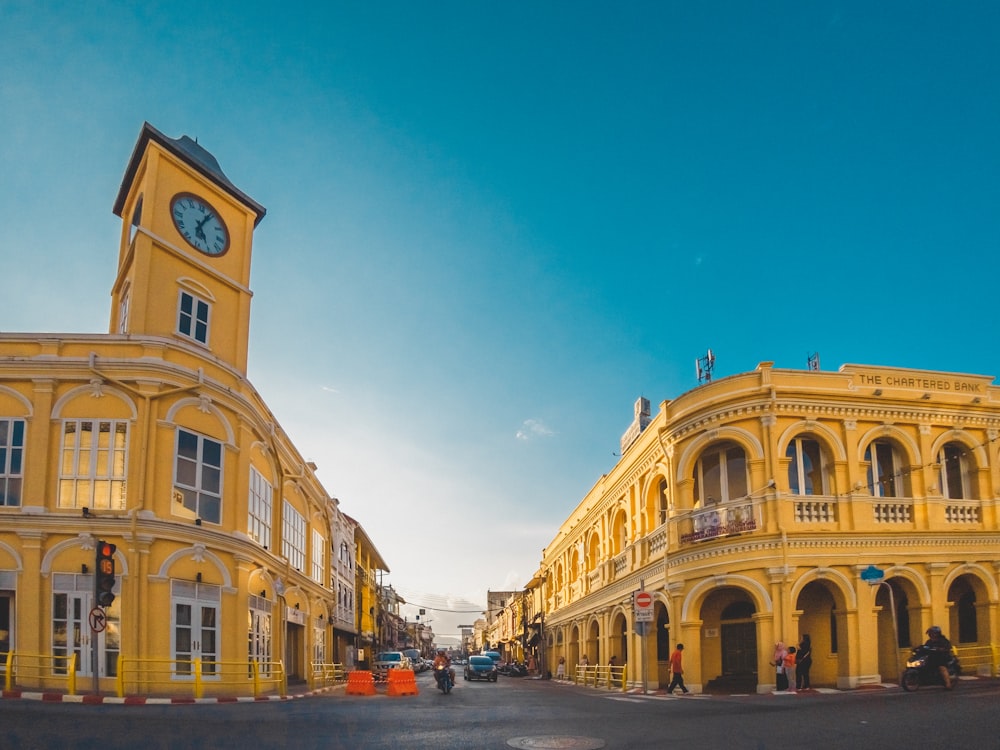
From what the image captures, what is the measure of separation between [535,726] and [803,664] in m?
11.7

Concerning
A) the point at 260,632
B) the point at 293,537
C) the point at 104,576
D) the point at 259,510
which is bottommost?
the point at 260,632

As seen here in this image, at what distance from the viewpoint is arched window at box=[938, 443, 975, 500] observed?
24.4 meters

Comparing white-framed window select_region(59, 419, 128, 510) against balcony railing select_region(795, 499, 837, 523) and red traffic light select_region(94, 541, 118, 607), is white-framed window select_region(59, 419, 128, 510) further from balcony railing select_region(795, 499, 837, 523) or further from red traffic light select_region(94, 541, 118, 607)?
balcony railing select_region(795, 499, 837, 523)

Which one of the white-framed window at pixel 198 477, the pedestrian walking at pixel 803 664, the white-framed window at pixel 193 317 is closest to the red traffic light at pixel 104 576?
the white-framed window at pixel 198 477

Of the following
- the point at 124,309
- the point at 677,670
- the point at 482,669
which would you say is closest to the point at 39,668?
the point at 124,309

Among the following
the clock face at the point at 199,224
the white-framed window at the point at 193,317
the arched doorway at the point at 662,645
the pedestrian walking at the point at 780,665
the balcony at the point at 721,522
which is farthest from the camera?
the arched doorway at the point at 662,645

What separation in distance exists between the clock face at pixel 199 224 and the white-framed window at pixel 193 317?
1.76 m

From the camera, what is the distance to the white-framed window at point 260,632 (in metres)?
24.1

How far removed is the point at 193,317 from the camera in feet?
80.3

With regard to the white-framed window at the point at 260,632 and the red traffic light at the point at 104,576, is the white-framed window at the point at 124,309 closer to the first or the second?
the white-framed window at the point at 260,632

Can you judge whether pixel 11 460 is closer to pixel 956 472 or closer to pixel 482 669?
pixel 956 472

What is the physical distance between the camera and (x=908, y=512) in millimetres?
23516

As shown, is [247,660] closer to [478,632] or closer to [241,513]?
[241,513]

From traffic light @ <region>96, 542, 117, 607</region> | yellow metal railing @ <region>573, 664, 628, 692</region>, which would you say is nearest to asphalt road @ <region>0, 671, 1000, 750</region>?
traffic light @ <region>96, 542, 117, 607</region>
